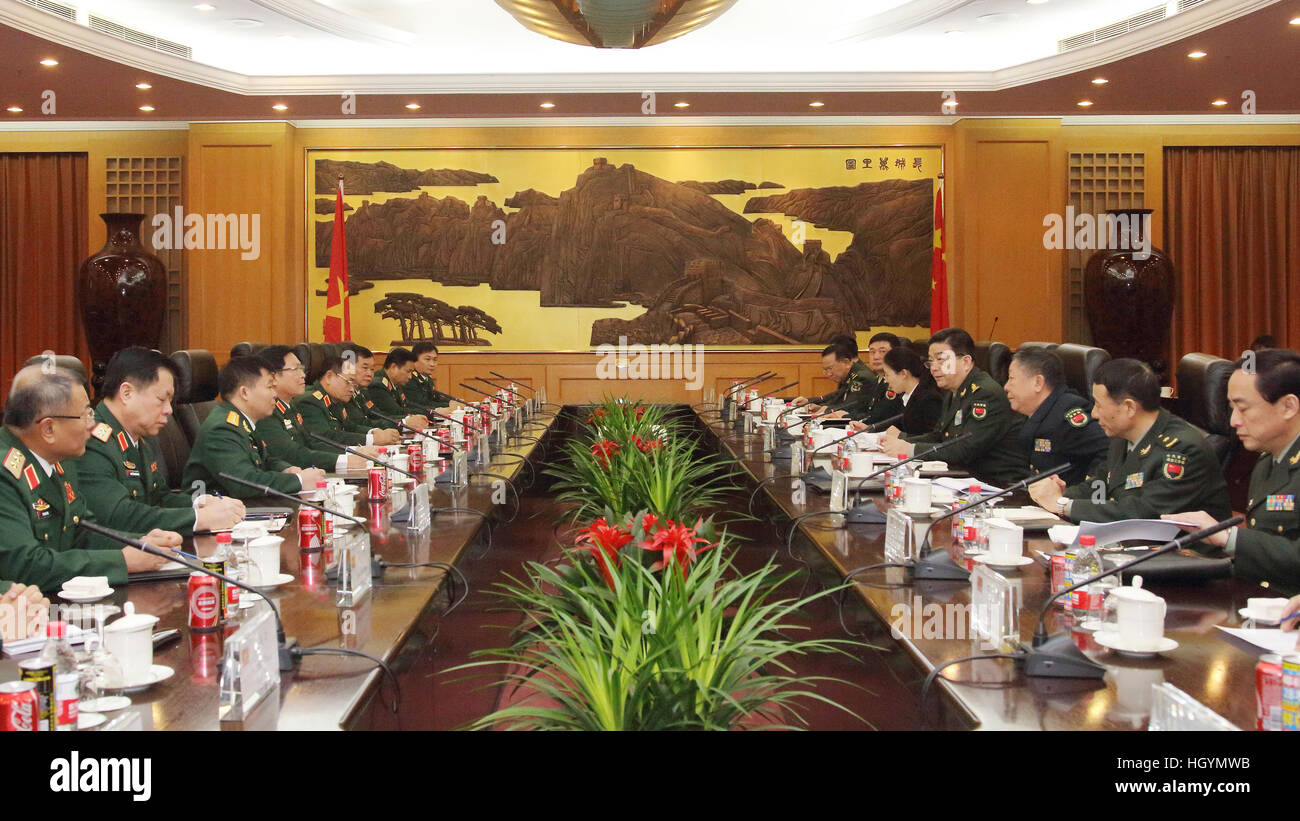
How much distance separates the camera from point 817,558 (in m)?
3.15

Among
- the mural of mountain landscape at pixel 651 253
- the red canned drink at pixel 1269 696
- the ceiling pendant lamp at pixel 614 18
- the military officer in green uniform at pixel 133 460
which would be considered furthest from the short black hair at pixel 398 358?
the red canned drink at pixel 1269 696

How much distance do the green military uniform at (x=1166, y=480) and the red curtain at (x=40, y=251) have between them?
845cm

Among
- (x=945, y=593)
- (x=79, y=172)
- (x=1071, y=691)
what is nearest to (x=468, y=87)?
(x=79, y=172)

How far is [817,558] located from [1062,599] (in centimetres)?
102

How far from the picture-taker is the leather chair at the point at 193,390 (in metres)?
4.52

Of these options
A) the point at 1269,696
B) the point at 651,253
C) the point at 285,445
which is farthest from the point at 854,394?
the point at 1269,696

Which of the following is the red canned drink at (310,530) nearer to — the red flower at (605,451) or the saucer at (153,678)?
the saucer at (153,678)

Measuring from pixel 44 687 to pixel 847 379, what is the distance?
650 cm

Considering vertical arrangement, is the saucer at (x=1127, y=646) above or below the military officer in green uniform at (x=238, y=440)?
below

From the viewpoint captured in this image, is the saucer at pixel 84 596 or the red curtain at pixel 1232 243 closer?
the saucer at pixel 84 596

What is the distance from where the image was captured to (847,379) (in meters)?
7.57

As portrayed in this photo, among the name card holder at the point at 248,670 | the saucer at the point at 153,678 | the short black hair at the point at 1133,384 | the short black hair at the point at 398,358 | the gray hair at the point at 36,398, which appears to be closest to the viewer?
the name card holder at the point at 248,670

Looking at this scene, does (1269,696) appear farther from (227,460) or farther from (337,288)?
(337,288)
